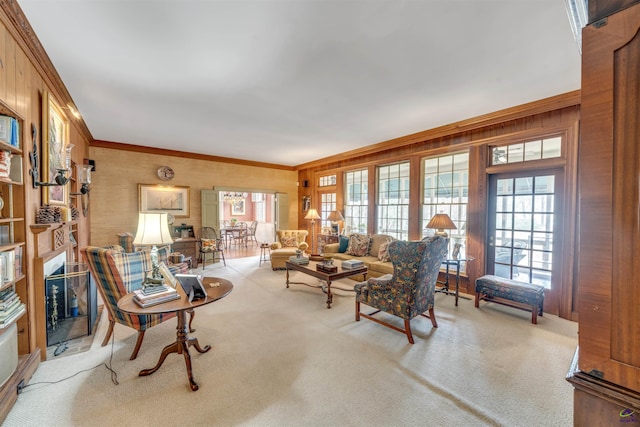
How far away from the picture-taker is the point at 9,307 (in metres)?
1.88

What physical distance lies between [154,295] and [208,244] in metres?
4.21

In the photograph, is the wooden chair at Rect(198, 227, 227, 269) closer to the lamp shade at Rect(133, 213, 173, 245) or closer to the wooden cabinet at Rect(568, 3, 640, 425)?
the lamp shade at Rect(133, 213, 173, 245)

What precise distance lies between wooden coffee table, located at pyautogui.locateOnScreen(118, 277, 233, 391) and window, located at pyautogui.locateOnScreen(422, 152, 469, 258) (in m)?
3.76

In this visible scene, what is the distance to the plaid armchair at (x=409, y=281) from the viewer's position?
2637 millimetres

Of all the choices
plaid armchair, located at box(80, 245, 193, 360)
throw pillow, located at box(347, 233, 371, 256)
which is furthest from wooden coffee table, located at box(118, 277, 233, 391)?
throw pillow, located at box(347, 233, 371, 256)

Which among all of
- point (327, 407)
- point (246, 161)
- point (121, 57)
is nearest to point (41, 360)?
point (327, 407)

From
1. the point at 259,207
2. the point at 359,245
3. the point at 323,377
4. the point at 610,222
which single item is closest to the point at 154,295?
the point at 323,377

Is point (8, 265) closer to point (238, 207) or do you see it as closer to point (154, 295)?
point (154, 295)

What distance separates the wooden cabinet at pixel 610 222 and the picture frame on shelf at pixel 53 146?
3831 mm

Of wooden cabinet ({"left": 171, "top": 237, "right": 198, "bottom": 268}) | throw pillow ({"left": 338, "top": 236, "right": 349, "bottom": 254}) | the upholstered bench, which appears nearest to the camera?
the upholstered bench

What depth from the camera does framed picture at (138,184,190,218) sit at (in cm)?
584

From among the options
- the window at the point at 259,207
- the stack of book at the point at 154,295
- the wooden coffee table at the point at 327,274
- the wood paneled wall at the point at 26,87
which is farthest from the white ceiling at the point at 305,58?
the window at the point at 259,207

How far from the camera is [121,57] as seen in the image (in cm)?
241

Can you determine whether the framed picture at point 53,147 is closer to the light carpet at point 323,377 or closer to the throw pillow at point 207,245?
the light carpet at point 323,377
